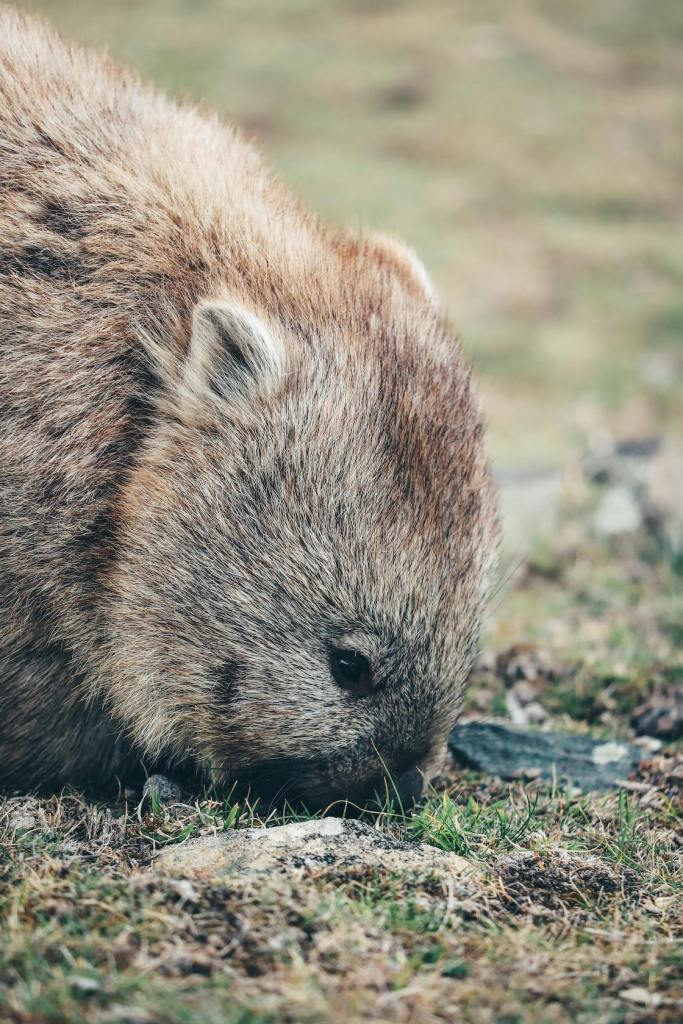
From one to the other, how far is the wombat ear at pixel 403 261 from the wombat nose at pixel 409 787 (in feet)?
6.00

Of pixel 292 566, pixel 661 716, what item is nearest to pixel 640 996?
pixel 292 566

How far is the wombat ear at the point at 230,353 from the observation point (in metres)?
3.19

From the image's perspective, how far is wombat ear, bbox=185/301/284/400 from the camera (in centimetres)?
319

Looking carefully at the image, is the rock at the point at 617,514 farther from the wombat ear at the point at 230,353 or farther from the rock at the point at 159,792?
the rock at the point at 159,792

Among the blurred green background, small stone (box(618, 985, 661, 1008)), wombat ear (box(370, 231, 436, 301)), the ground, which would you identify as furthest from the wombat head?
the blurred green background

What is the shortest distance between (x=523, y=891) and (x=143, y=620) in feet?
4.71

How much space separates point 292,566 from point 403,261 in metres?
1.61

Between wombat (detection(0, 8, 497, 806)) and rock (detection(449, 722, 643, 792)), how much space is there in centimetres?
60

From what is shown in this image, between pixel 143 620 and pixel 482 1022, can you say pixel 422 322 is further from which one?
pixel 482 1022

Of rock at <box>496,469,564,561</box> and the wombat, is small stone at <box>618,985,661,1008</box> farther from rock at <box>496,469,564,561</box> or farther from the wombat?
rock at <box>496,469,564,561</box>

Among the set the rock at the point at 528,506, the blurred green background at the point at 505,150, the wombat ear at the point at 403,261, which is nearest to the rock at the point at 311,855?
the wombat ear at the point at 403,261

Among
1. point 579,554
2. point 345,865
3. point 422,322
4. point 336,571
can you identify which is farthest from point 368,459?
point 579,554

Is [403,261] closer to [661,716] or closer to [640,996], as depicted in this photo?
[661,716]

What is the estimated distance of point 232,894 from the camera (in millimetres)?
2607
